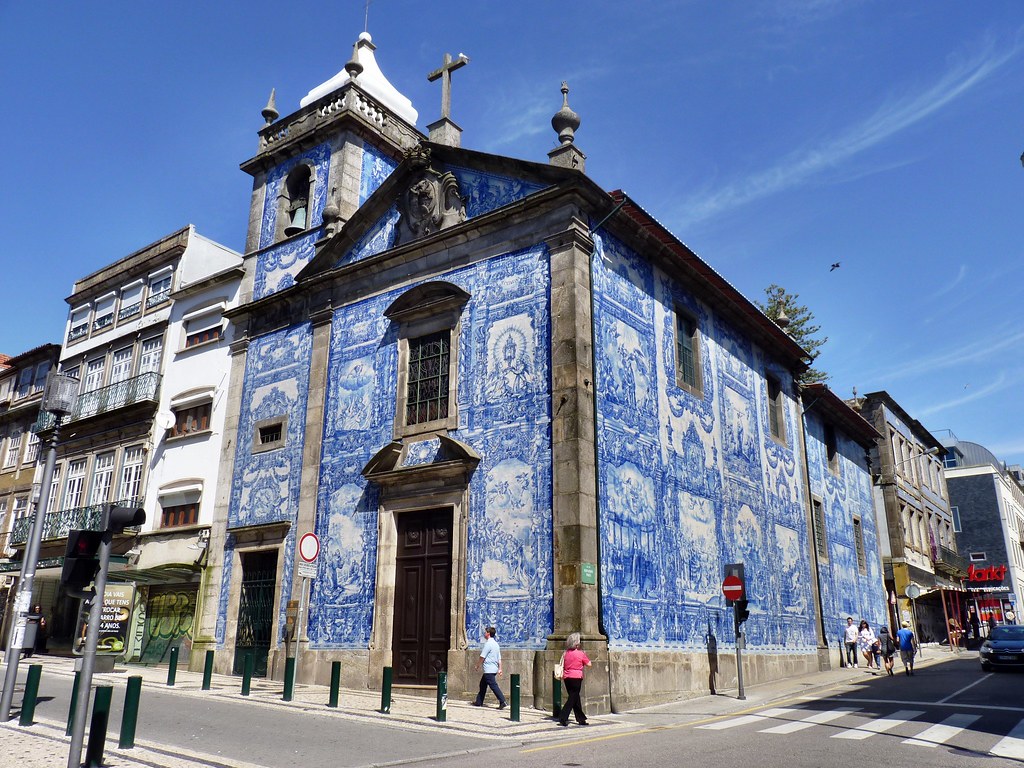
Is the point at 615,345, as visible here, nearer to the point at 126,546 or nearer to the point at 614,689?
the point at 614,689

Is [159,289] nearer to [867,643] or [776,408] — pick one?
[776,408]

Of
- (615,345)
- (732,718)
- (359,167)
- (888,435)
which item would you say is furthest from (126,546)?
(888,435)

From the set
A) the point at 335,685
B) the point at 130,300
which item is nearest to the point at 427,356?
the point at 335,685

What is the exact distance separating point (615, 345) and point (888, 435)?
83.3 feet

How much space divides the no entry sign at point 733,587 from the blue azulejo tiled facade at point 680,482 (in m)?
0.86

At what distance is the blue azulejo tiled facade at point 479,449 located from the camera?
14.2 m

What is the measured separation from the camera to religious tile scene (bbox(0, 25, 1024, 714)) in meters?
14.5

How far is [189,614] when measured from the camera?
20469mm

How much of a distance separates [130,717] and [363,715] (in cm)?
391

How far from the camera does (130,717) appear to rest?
343 inches

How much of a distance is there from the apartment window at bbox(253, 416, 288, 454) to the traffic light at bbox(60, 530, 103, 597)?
11281 millimetres

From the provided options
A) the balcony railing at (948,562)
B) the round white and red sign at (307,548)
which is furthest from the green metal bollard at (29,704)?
the balcony railing at (948,562)

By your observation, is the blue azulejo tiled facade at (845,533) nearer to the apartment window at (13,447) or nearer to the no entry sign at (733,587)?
the no entry sign at (733,587)

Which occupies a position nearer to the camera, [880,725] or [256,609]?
[880,725]
